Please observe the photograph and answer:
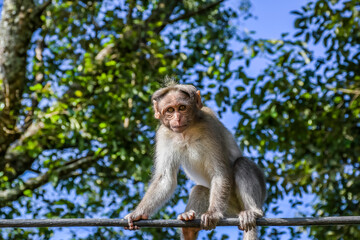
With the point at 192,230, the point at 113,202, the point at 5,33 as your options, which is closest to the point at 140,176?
the point at 113,202

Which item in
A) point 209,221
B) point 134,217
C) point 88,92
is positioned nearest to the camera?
point 209,221

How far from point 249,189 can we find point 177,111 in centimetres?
118

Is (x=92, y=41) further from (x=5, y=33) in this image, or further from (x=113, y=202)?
(x=113, y=202)

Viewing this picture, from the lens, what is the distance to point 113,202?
31.9 ft

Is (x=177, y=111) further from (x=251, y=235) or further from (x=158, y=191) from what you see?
(x=251, y=235)

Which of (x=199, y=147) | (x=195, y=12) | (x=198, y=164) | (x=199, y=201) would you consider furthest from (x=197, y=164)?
(x=195, y=12)

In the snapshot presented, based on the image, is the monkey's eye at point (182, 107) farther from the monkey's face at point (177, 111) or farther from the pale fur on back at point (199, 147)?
the pale fur on back at point (199, 147)

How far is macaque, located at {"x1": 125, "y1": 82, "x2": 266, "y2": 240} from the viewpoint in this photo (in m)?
5.20

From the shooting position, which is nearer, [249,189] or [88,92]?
[249,189]

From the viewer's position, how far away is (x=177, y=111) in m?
5.33

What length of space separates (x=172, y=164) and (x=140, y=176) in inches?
119

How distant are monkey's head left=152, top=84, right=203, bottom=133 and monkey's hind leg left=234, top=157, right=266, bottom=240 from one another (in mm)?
805

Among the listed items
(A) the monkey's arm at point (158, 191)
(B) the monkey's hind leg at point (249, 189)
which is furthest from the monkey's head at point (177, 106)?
(B) the monkey's hind leg at point (249, 189)

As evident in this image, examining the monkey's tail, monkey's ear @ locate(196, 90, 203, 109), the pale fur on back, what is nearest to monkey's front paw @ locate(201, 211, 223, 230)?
the monkey's tail
